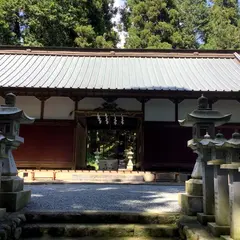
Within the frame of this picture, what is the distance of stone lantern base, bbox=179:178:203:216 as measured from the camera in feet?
15.2

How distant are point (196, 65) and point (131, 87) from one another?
4762 millimetres

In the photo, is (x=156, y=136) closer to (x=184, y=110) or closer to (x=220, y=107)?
(x=184, y=110)

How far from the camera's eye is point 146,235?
4195 millimetres

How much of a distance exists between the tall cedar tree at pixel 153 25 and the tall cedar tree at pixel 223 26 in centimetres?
386

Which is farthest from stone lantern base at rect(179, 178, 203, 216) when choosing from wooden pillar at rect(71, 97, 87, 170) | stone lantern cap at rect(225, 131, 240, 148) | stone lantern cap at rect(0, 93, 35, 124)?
wooden pillar at rect(71, 97, 87, 170)

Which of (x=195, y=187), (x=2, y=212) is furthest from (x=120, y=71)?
(x=2, y=212)

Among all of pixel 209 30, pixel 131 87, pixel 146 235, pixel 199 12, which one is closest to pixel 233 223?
pixel 146 235

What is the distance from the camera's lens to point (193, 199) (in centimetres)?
466

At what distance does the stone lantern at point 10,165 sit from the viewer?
15.4 ft

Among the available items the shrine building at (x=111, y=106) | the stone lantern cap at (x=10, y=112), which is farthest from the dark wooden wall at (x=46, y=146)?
the stone lantern cap at (x=10, y=112)

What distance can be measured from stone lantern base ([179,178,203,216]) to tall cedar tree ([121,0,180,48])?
860 inches

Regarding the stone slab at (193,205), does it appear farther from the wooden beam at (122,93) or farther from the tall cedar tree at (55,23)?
the tall cedar tree at (55,23)

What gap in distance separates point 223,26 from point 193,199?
26.5 meters

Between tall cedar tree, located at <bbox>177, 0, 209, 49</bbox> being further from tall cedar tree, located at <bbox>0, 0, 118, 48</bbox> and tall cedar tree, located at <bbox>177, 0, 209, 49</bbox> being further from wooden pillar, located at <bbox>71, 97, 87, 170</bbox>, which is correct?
wooden pillar, located at <bbox>71, 97, 87, 170</bbox>
